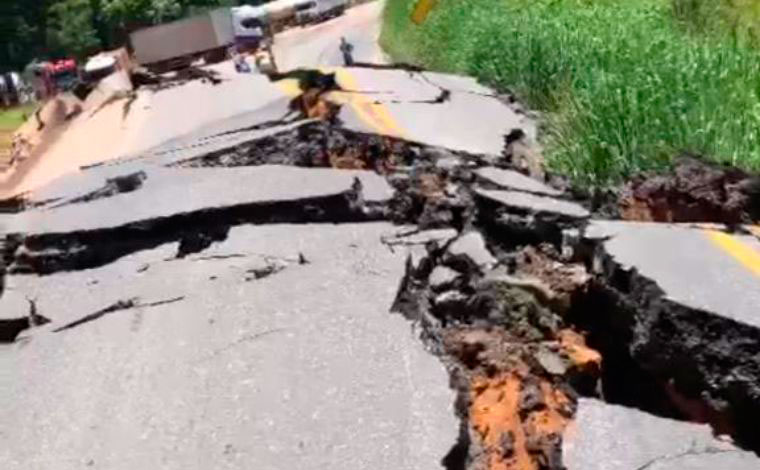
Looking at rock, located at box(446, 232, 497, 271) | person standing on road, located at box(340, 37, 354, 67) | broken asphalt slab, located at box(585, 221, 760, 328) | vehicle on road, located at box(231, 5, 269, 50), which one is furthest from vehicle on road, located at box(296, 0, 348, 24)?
broken asphalt slab, located at box(585, 221, 760, 328)

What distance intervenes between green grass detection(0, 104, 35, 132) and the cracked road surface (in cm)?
2849

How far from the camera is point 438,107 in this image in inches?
380

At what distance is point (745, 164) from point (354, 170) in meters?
2.14

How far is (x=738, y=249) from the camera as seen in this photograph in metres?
5.02

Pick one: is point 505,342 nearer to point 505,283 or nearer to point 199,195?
point 505,283

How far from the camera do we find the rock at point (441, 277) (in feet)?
16.6

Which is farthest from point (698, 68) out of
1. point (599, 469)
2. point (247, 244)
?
point (599, 469)

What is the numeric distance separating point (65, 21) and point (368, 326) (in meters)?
68.1

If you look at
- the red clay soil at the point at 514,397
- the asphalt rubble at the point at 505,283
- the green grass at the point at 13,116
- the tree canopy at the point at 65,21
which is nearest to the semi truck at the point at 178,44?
the green grass at the point at 13,116

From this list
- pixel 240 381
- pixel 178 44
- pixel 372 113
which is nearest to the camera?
pixel 240 381

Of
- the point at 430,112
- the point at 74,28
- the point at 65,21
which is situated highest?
the point at 430,112

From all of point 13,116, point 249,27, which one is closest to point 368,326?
point 249,27

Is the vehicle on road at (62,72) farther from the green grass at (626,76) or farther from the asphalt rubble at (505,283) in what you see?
the asphalt rubble at (505,283)

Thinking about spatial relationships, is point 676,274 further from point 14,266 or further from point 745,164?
point 14,266
